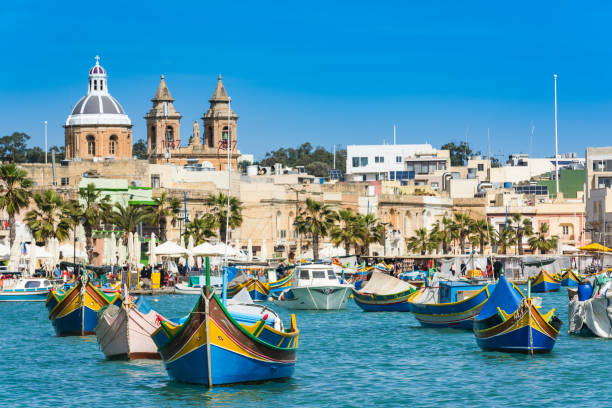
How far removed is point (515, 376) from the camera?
1373 inches

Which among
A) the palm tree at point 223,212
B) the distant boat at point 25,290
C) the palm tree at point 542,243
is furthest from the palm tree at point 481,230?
the distant boat at point 25,290

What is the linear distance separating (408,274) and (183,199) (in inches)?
889

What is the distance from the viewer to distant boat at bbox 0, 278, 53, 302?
219 ft

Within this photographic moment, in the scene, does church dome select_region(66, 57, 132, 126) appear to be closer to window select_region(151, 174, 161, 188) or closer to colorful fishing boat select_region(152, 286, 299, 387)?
window select_region(151, 174, 161, 188)

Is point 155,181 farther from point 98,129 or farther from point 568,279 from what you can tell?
point 568,279

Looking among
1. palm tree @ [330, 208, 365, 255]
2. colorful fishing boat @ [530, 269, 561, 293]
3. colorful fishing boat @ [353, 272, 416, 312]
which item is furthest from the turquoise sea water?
palm tree @ [330, 208, 365, 255]

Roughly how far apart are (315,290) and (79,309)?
18292mm

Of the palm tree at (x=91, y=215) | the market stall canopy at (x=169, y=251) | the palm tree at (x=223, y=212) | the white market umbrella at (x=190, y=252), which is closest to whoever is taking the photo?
the market stall canopy at (x=169, y=251)

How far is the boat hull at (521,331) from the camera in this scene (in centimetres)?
3750

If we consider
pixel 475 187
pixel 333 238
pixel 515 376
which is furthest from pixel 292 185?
pixel 515 376

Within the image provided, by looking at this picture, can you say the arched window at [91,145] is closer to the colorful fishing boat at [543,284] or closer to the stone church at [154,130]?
the stone church at [154,130]

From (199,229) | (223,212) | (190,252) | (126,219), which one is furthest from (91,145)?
(190,252)

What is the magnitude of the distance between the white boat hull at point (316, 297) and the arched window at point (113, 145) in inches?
2372

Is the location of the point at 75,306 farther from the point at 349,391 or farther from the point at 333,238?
the point at 333,238
